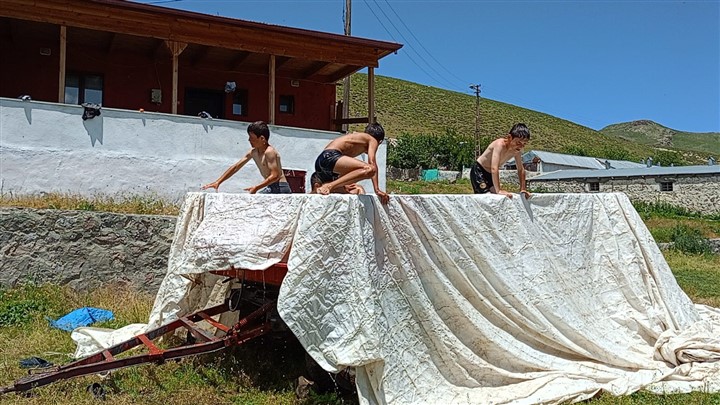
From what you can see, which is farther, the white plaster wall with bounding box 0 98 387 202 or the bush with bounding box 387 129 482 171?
the bush with bounding box 387 129 482 171

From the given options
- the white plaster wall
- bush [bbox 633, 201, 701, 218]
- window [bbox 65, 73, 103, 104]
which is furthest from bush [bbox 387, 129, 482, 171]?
the white plaster wall

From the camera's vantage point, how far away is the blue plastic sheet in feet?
23.0

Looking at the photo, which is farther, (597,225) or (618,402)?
(597,225)

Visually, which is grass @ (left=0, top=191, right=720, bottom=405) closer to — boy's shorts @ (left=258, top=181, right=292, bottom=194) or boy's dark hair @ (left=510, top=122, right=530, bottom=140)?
boy's shorts @ (left=258, top=181, right=292, bottom=194)

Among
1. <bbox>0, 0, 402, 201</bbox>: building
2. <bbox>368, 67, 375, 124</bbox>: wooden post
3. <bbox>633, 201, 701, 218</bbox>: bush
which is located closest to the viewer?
<bbox>0, 0, 402, 201</bbox>: building

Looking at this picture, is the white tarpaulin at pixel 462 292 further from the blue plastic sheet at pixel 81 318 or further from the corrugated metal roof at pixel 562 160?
the corrugated metal roof at pixel 562 160

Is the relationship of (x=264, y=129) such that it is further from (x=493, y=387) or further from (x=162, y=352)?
(x=493, y=387)

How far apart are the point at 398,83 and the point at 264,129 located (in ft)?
261

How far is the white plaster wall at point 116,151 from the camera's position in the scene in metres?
10.9

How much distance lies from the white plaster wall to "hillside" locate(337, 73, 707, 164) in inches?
1772

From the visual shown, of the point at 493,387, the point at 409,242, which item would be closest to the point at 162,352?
the point at 409,242

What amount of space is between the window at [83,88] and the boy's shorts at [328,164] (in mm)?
11175

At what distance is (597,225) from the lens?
252 inches

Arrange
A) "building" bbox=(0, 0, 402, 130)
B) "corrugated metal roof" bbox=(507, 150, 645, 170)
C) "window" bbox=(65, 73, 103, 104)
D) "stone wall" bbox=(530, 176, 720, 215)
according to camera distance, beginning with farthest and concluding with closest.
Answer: "corrugated metal roof" bbox=(507, 150, 645, 170) < "stone wall" bbox=(530, 176, 720, 215) < "window" bbox=(65, 73, 103, 104) < "building" bbox=(0, 0, 402, 130)
